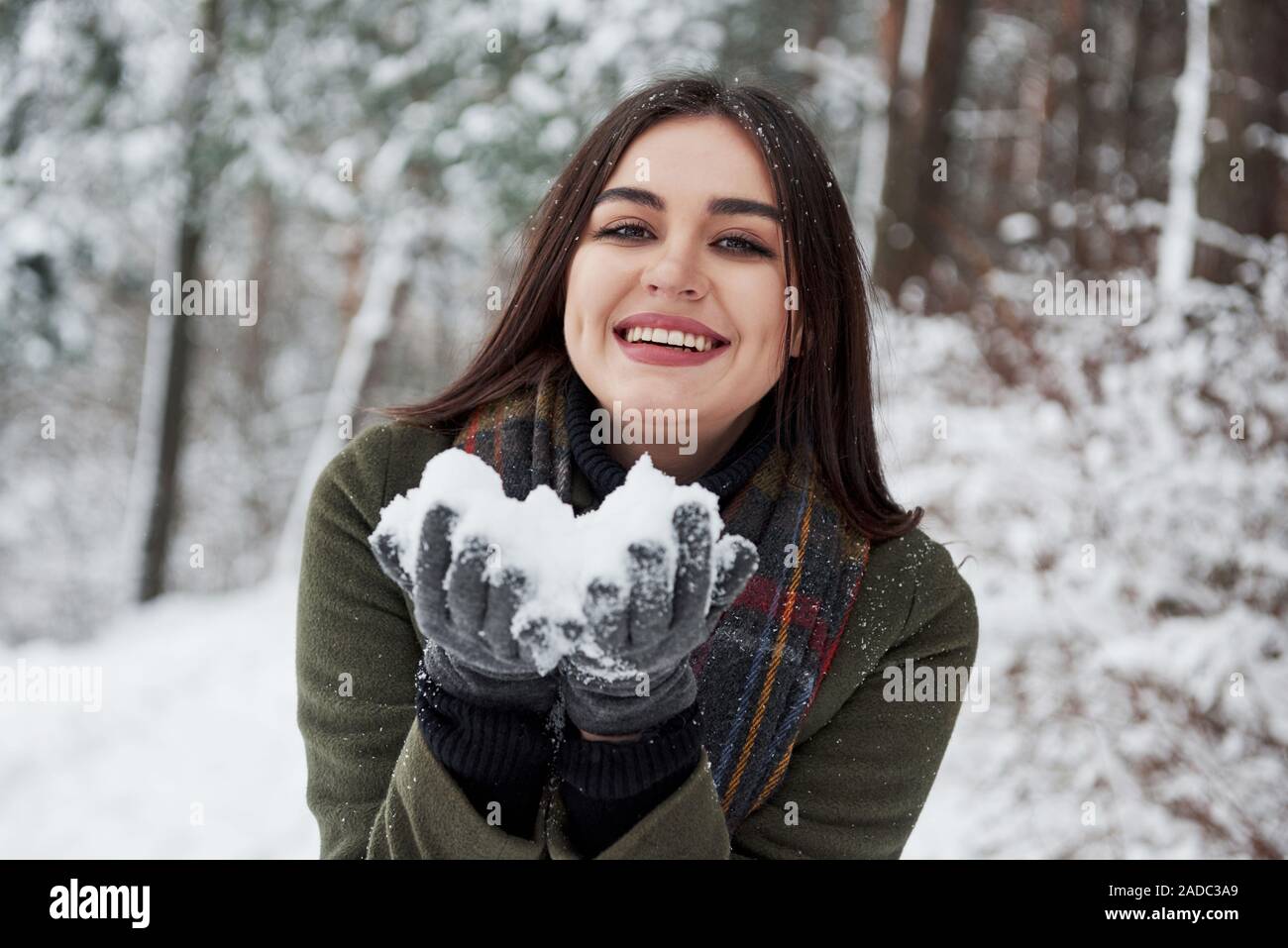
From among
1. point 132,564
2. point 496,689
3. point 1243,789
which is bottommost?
point 132,564

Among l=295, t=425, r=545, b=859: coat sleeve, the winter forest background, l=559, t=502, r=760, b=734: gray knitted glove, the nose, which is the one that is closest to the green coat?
l=295, t=425, r=545, b=859: coat sleeve

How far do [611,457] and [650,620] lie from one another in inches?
30.6

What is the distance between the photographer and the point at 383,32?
8.51m

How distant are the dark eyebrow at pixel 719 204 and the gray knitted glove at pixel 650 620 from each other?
715 mm

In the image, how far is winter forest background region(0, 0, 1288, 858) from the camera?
4215 mm

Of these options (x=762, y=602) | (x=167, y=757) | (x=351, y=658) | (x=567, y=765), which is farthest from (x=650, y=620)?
(x=167, y=757)

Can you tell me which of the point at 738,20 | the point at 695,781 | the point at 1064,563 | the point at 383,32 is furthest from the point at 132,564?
the point at 695,781

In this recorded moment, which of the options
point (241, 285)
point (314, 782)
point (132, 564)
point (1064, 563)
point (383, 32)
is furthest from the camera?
point (241, 285)

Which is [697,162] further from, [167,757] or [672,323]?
[167,757]

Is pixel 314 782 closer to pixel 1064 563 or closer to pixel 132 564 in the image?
pixel 1064 563

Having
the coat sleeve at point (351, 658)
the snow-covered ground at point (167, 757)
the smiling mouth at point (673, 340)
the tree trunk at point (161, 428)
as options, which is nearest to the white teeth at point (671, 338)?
→ the smiling mouth at point (673, 340)

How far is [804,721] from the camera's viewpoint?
1.89 metres

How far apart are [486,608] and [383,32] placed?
27.2 ft

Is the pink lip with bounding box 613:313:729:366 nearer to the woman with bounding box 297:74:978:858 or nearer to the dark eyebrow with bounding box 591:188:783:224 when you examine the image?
the woman with bounding box 297:74:978:858
